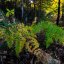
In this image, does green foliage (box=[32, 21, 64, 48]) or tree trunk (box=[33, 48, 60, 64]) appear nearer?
tree trunk (box=[33, 48, 60, 64])

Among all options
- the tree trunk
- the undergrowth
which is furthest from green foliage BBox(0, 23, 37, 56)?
the tree trunk

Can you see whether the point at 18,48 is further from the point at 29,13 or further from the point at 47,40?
the point at 29,13

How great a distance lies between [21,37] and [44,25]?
0.40 meters

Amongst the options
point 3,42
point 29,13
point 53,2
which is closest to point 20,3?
point 29,13

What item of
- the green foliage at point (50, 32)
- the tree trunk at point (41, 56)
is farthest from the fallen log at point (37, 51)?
the green foliage at point (50, 32)

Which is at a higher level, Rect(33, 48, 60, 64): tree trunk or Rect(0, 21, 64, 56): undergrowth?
Rect(0, 21, 64, 56): undergrowth

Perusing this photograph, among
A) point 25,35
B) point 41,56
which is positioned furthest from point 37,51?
point 25,35

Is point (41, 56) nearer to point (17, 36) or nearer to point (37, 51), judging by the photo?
point (37, 51)

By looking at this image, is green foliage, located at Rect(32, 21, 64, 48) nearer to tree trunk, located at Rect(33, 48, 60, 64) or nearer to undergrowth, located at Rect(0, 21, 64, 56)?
undergrowth, located at Rect(0, 21, 64, 56)

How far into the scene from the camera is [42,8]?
77.4 feet

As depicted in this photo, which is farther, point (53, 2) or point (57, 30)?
point (53, 2)

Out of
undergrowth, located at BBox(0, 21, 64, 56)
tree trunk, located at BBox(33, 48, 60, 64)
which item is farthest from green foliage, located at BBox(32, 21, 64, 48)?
tree trunk, located at BBox(33, 48, 60, 64)

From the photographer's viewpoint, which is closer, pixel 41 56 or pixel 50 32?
pixel 41 56

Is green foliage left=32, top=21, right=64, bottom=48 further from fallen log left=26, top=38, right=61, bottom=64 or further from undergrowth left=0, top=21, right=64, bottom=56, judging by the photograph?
fallen log left=26, top=38, right=61, bottom=64
